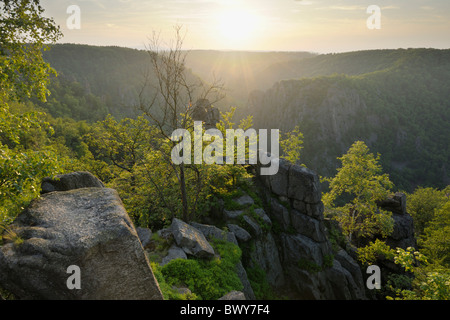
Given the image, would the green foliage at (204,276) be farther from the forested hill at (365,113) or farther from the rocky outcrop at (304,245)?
the forested hill at (365,113)

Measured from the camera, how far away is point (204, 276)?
469 inches

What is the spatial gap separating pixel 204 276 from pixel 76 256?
6892 millimetres

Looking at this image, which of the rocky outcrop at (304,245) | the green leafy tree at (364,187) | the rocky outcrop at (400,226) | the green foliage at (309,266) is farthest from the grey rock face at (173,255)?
the rocky outcrop at (400,226)

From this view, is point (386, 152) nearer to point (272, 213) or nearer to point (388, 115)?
point (388, 115)

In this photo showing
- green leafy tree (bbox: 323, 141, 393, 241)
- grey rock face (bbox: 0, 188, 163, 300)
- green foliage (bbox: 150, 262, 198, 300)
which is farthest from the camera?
green leafy tree (bbox: 323, 141, 393, 241)

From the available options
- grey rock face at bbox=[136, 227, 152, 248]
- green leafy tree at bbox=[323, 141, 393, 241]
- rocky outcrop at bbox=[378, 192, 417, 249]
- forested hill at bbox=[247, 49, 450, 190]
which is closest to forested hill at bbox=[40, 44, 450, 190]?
forested hill at bbox=[247, 49, 450, 190]

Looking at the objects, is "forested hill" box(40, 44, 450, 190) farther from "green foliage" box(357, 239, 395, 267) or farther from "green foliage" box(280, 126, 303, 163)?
"green foliage" box(357, 239, 395, 267)

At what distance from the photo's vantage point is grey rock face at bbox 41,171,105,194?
415 inches

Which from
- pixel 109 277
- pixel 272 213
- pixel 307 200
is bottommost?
pixel 272 213

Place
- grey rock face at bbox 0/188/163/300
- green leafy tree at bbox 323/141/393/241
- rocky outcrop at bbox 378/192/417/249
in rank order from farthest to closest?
rocky outcrop at bbox 378/192/417/249 → green leafy tree at bbox 323/141/393/241 → grey rock face at bbox 0/188/163/300

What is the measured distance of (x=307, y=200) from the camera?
2155 centimetres

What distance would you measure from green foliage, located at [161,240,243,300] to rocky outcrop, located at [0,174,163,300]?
4219 millimetres
